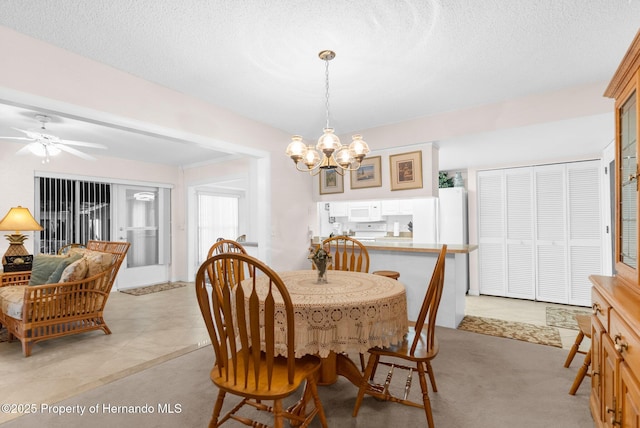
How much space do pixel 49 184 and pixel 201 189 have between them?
2.47 metres

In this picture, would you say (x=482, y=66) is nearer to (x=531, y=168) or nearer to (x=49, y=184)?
(x=531, y=168)

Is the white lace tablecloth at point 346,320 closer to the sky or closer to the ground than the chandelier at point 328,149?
closer to the ground

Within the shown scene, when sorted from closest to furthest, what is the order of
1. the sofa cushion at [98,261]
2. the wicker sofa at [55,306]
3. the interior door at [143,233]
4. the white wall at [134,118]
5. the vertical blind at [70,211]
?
the white wall at [134,118], the wicker sofa at [55,306], the sofa cushion at [98,261], the vertical blind at [70,211], the interior door at [143,233]

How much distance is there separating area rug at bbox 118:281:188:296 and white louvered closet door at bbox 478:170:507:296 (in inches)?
208

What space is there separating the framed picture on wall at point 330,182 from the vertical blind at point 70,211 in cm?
392

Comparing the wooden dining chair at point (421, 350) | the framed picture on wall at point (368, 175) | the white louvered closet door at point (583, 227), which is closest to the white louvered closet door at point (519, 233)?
the white louvered closet door at point (583, 227)

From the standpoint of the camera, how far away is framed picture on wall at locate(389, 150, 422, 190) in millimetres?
3913

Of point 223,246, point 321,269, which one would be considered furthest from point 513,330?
point 223,246

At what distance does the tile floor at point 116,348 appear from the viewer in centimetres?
237

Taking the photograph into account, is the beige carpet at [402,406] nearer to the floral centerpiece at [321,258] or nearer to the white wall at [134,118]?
the floral centerpiece at [321,258]

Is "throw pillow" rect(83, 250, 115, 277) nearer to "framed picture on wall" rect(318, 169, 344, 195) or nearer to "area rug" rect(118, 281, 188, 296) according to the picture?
"area rug" rect(118, 281, 188, 296)

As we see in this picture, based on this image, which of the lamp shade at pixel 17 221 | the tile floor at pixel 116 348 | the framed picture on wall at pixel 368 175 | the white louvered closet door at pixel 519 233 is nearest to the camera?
the tile floor at pixel 116 348

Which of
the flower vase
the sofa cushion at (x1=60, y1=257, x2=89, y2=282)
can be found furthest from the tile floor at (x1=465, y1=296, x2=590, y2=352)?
the sofa cushion at (x1=60, y1=257, x2=89, y2=282)

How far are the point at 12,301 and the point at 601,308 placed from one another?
4.54 metres
